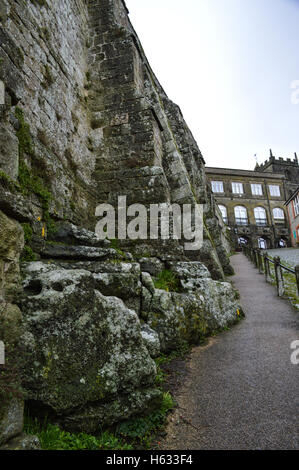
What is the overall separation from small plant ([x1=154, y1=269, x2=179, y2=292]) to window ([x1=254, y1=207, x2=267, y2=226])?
3968 cm

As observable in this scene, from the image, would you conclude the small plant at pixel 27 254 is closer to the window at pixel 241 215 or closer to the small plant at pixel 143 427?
the small plant at pixel 143 427

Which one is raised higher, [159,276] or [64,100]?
[64,100]

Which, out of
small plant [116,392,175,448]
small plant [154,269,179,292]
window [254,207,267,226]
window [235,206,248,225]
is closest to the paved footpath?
small plant [116,392,175,448]

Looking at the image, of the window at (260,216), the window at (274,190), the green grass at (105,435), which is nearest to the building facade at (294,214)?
the window at (260,216)

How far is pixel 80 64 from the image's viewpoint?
5.83m

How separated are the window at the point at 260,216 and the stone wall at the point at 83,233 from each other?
120 feet

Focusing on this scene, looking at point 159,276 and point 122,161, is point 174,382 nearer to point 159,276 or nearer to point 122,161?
point 159,276

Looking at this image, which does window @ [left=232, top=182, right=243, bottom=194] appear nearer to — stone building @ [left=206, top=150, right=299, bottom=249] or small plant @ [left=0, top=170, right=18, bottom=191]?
stone building @ [left=206, top=150, right=299, bottom=249]

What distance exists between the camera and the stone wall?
200 cm

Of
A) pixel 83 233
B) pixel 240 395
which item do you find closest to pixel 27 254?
pixel 83 233

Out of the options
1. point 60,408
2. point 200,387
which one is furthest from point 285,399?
point 60,408

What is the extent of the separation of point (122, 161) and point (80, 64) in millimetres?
2297

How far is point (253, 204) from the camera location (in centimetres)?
4188

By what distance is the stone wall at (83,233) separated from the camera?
2.00 m
